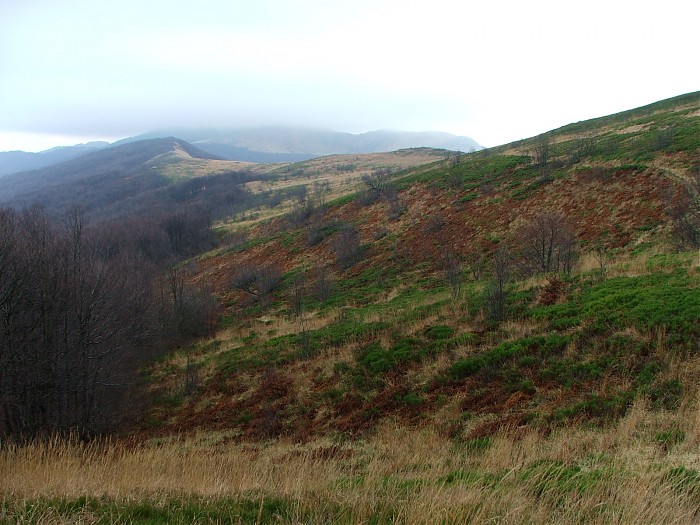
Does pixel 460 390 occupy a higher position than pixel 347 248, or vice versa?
pixel 347 248

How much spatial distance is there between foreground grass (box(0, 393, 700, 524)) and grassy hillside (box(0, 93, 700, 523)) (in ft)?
0.10

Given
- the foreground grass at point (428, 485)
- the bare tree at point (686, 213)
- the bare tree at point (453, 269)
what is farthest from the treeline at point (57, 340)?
the bare tree at point (686, 213)

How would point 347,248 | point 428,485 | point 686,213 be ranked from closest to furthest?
point 428,485, point 686,213, point 347,248

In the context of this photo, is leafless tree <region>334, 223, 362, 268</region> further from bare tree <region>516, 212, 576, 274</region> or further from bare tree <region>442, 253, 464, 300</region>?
bare tree <region>516, 212, 576, 274</region>

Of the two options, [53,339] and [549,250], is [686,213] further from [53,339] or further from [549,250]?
[53,339]

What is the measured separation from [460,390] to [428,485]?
495 centimetres

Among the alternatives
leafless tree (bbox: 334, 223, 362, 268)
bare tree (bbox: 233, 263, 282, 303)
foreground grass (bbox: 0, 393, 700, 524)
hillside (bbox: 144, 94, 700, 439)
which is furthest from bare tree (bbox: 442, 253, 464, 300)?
bare tree (bbox: 233, 263, 282, 303)

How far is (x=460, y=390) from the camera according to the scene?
357 inches

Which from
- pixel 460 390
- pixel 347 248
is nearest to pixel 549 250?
pixel 460 390

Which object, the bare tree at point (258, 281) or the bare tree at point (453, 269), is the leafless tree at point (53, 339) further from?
the bare tree at point (453, 269)

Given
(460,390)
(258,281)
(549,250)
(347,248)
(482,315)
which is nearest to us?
(460,390)

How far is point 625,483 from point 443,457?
8.27 ft

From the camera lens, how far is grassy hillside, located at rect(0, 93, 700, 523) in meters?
3.98

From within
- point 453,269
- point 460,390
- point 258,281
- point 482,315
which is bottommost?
point 258,281
